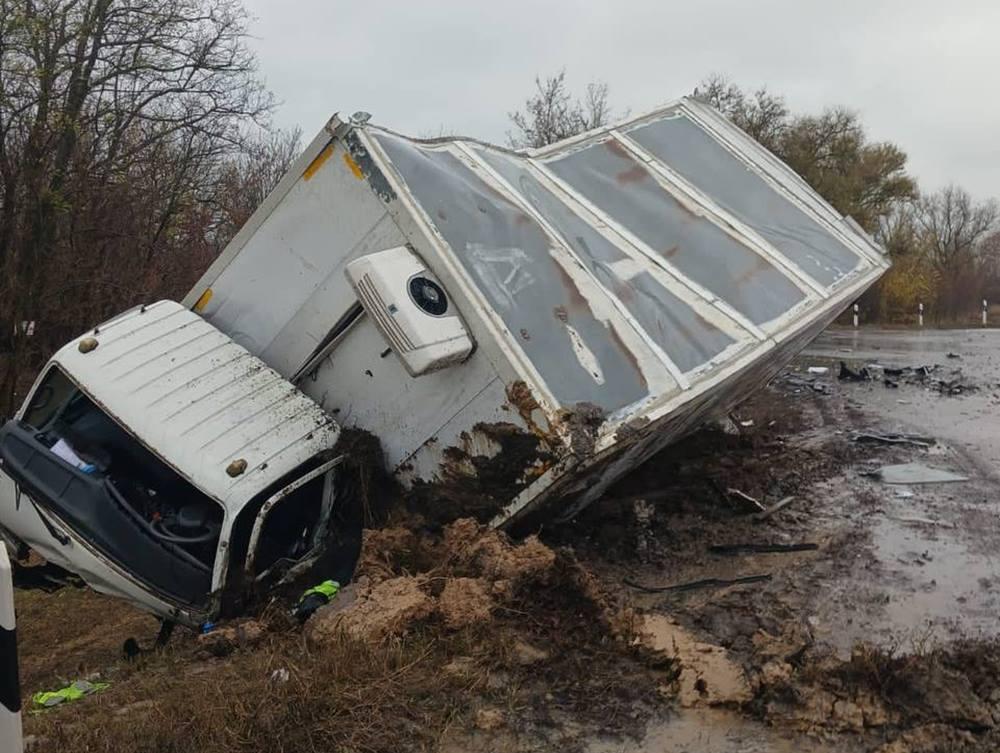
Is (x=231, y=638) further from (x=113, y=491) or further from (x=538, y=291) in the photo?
(x=538, y=291)

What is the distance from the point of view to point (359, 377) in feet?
13.8

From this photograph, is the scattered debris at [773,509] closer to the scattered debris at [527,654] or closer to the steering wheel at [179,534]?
the scattered debris at [527,654]

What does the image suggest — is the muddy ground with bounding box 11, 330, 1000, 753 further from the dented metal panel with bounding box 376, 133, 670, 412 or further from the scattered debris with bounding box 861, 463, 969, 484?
the dented metal panel with bounding box 376, 133, 670, 412

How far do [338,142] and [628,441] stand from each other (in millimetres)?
2012

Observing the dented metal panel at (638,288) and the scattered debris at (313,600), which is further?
the dented metal panel at (638,288)

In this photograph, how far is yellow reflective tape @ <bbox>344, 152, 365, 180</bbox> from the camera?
4047 millimetres

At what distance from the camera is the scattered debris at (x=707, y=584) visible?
3.85 meters

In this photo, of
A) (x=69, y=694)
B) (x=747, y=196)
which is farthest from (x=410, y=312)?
(x=747, y=196)

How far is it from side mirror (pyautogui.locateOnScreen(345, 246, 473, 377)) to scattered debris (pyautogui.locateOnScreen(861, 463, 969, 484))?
3428 millimetres

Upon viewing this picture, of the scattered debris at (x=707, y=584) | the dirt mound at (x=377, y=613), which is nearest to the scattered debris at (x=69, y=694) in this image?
the dirt mound at (x=377, y=613)

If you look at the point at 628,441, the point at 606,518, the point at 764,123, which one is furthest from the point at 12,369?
the point at 764,123

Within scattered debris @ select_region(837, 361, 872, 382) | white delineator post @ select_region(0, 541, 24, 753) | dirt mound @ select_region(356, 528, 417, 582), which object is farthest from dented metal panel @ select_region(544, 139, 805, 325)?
scattered debris @ select_region(837, 361, 872, 382)

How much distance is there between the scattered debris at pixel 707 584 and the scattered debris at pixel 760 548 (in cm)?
38

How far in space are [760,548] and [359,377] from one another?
2230 millimetres
